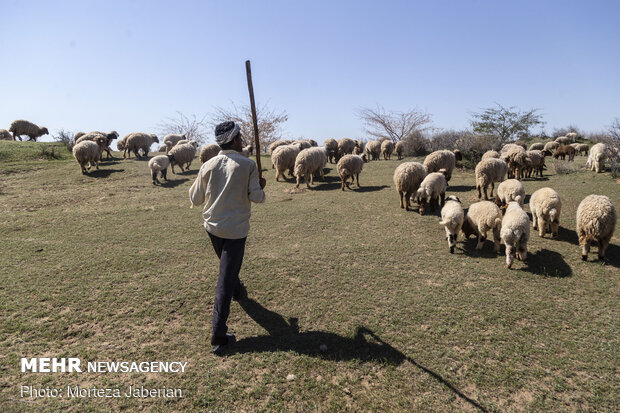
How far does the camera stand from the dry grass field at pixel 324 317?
2.89m

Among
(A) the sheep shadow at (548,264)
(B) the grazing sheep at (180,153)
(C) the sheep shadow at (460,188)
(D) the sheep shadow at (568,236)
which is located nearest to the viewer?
(A) the sheep shadow at (548,264)

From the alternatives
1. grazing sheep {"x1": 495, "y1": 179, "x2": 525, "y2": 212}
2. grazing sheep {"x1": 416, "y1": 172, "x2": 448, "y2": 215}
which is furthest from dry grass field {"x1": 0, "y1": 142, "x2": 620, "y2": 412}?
grazing sheep {"x1": 495, "y1": 179, "x2": 525, "y2": 212}

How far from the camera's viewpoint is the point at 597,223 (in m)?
5.22

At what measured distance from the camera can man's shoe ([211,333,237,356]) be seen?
3.40 meters

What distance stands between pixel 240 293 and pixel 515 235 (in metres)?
4.94

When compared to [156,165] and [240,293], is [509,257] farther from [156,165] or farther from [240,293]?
[156,165]

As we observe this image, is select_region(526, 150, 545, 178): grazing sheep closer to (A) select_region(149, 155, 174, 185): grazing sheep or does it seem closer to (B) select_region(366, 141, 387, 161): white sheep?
(B) select_region(366, 141, 387, 161): white sheep

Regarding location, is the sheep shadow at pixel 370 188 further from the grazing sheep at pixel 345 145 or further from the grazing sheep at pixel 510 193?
the grazing sheep at pixel 345 145

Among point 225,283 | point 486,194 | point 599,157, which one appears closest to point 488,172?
point 486,194

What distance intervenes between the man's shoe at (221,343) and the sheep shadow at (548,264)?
5132 millimetres

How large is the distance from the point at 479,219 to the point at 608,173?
10.4 metres

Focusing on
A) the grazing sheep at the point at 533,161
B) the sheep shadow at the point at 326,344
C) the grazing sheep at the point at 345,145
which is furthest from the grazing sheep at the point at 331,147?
the sheep shadow at the point at 326,344

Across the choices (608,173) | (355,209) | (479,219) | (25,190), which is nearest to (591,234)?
(479,219)

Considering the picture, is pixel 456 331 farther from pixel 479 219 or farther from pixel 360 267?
pixel 479 219
